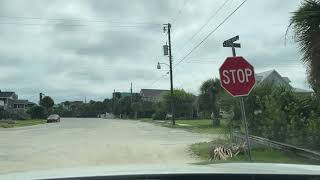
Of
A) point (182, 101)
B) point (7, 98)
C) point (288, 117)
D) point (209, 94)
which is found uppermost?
point (7, 98)

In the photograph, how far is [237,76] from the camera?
12461mm

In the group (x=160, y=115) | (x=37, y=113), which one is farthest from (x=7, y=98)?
(x=160, y=115)

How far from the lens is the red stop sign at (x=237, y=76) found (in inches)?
486

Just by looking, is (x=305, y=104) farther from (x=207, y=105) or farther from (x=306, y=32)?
(x=207, y=105)

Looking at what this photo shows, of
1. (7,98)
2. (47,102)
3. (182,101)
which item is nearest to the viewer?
(182,101)

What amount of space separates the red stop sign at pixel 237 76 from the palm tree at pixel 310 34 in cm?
243

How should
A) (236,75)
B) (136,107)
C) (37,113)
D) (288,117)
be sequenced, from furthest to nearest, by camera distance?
1. (136,107)
2. (37,113)
3. (288,117)
4. (236,75)

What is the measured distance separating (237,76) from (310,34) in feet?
9.94

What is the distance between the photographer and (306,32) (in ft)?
47.6

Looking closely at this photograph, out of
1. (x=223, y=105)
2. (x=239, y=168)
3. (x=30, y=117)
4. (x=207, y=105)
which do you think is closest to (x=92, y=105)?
(x=30, y=117)

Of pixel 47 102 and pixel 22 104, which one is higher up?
pixel 22 104

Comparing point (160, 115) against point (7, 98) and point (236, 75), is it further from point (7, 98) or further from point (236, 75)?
point (236, 75)

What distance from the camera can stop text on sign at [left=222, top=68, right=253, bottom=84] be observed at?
12.4 metres

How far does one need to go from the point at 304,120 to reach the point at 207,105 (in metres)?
40.8
